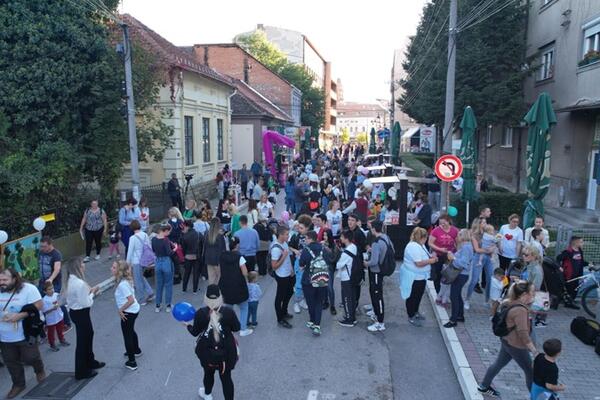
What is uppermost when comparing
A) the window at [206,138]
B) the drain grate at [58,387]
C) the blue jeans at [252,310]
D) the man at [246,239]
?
the window at [206,138]

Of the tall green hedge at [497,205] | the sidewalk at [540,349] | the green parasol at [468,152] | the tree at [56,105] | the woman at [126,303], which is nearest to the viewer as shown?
the sidewalk at [540,349]

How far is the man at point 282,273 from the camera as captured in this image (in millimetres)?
7855

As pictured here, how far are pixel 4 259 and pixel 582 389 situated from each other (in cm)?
932

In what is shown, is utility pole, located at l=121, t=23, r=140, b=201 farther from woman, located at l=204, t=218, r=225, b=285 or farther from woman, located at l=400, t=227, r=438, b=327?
woman, located at l=400, t=227, r=438, b=327

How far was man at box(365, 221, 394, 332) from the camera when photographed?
311 inches

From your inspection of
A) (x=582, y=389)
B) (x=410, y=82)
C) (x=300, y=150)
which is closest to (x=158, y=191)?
(x=582, y=389)

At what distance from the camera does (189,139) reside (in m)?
22.6

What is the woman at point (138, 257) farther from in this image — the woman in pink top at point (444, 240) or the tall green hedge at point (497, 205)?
the tall green hedge at point (497, 205)

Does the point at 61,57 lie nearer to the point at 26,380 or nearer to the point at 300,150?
the point at 26,380

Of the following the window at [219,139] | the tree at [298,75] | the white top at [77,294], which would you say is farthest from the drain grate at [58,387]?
the tree at [298,75]

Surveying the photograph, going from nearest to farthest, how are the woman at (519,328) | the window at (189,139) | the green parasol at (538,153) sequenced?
the woman at (519,328)
the green parasol at (538,153)
the window at (189,139)

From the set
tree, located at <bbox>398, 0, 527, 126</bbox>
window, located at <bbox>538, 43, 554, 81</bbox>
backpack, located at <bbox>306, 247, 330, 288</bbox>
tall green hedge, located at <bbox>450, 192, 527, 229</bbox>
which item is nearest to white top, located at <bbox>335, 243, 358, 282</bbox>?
backpack, located at <bbox>306, 247, 330, 288</bbox>

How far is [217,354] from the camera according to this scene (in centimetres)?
519

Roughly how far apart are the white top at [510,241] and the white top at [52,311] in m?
7.60
